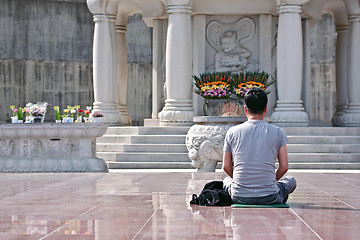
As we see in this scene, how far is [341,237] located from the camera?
6.51m

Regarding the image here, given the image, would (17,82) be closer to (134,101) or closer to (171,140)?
(134,101)

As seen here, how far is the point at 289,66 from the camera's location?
21078mm

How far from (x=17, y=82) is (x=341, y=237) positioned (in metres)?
26.4

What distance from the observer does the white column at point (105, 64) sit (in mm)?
22766

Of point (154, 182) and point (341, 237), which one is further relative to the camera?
point (154, 182)

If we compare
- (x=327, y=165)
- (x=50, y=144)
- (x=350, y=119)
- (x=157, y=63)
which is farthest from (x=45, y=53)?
(x=327, y=165)

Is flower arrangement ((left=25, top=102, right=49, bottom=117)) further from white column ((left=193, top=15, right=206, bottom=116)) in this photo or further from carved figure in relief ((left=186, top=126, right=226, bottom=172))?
white column ((left=193, top=15, right=206, bottom=116))

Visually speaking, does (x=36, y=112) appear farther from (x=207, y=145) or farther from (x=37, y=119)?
(x=207, y=145)

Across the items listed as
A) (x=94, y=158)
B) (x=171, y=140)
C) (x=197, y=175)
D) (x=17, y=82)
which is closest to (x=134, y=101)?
(x=17, y=82)

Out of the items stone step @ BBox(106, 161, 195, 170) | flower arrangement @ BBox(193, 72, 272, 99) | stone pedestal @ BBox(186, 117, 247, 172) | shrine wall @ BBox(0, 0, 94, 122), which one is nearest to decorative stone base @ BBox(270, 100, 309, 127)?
flower arrangement @ BBox(193, 72, 272, 99)

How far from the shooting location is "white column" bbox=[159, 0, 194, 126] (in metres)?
21.0

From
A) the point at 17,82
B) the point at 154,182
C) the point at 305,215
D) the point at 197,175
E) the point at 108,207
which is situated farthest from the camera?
the point at 17,82

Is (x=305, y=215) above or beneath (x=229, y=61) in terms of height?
beneath

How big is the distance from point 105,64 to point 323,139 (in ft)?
24.5
